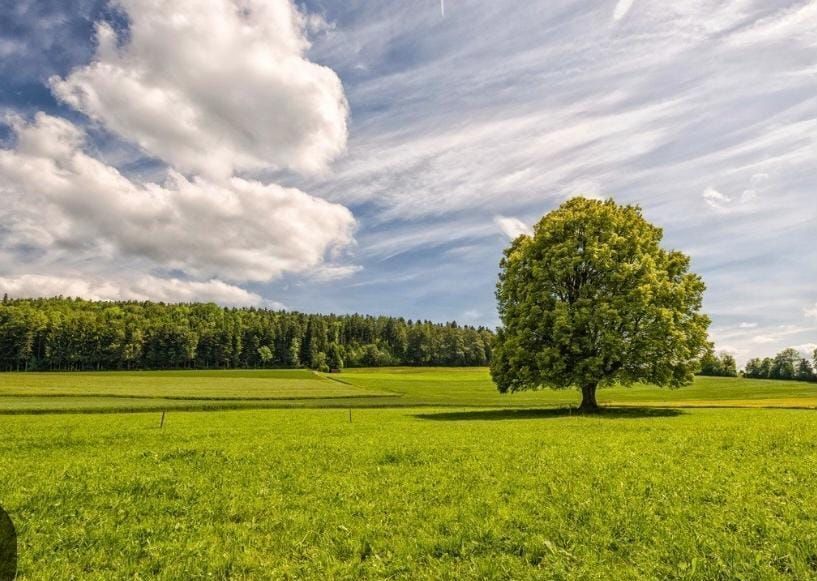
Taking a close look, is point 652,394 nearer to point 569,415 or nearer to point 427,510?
point 569,415

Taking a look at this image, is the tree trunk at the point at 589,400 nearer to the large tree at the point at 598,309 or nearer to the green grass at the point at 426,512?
the large tree at the point at 598,309

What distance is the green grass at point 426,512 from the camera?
28.2ft

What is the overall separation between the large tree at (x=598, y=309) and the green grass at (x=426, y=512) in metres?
21.5

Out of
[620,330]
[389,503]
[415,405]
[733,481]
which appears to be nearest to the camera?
[389,503]

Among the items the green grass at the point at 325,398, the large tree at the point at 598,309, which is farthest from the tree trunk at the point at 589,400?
the green grass at the point at 325,398

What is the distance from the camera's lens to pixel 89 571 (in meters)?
8.69

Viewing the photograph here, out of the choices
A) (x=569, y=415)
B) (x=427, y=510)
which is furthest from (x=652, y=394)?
(x=427, y=510)

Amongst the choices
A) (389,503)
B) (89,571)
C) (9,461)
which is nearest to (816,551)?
(389,503)

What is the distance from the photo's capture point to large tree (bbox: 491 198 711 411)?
4138cm

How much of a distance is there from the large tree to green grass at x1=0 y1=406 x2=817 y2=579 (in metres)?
21.5

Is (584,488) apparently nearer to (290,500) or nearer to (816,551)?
(816,551)

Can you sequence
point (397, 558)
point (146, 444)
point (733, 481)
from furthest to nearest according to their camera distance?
point (146, 444) < point (733, 481) < point (397, 558)

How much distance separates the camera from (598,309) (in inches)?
1610

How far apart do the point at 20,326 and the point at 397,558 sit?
22536 centimetres
